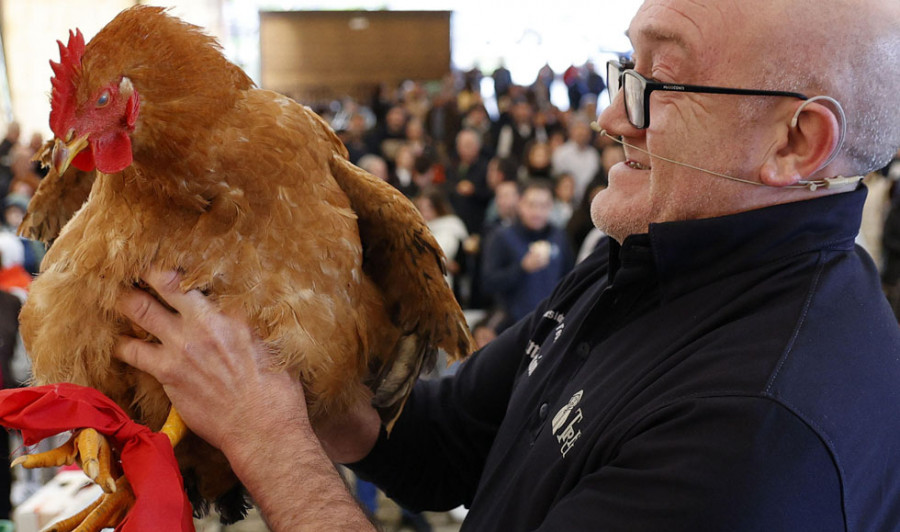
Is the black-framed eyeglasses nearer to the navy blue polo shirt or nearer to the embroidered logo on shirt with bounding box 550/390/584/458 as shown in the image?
the navy blue polo shirt

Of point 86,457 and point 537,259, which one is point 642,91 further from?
point 537,259

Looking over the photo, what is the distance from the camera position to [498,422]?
6.38ft

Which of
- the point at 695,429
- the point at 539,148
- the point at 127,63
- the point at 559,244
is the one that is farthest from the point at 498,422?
the point at 539,148

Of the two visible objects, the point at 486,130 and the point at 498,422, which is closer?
the point at 498,422

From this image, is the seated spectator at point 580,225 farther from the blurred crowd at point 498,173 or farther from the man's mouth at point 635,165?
the man's mouth at point 635,165

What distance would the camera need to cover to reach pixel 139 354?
1.53 meters

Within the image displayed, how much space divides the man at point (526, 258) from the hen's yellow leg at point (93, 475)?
3886mm

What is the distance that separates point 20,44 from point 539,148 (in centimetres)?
1005

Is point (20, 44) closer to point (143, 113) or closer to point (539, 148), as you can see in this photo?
point (539, 148)

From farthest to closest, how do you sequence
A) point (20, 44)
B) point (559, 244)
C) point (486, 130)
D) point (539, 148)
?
point (20, 44) → point (486, 130) → point (539, 148) → point (559, 244)

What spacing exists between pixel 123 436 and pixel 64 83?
649mm

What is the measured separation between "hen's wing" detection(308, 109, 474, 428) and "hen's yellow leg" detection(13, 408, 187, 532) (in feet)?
2.21

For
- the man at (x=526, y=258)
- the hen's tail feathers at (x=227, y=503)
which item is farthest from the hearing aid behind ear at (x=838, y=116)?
the man at (x=526, y=258)

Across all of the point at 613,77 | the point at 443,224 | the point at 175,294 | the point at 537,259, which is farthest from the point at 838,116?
the point at 443,224
